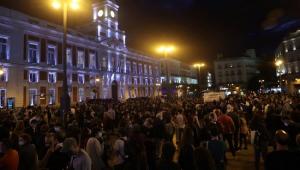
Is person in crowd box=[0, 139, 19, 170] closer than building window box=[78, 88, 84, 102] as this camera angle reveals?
Yes

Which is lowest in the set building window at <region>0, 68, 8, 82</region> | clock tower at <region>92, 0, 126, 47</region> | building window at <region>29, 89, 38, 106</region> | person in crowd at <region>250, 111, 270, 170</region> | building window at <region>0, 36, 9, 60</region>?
person in crowd at <region>250, 111, 270, 170</region>

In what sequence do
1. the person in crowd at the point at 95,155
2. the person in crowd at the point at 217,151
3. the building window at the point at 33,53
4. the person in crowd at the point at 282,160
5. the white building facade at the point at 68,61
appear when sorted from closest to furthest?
the person in crowd at the point at 282,160, the person in crowd at the point at 217,151, the person in crowd at the point at 95,155, the white building facade at the point at 68,61, the building window at the point at 33,53

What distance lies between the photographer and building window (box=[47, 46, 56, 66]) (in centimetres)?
4541

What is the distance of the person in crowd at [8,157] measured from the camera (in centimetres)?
513

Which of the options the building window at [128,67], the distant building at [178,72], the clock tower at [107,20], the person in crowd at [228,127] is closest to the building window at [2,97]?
the clock tower at [107,20]

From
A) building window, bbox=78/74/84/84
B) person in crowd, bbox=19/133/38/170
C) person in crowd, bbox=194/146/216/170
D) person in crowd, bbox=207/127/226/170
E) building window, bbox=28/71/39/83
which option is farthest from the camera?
building window, bbox=78/74/84/84

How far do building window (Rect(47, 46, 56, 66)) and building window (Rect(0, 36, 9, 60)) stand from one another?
8090 millimetres

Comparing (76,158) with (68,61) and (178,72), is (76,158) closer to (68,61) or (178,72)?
(68,61)

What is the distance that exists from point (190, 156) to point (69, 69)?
46.8 meters

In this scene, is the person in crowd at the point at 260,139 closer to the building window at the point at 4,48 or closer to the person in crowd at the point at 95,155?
the person in crowd at the point at 95,155

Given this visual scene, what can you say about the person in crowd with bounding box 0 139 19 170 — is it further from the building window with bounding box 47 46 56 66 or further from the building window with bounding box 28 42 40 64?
the building window with bounding box 47 46 56 66

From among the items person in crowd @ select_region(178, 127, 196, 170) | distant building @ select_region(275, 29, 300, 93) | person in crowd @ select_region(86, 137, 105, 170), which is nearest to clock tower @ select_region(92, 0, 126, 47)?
distant building @ select_region(275, 29, 300, 93)

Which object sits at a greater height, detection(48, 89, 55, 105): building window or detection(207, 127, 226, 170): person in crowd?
detection(48, 89, 55, 105): building window

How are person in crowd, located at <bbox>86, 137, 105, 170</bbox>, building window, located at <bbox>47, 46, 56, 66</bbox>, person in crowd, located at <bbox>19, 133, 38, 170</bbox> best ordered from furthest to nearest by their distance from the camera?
building window, located at <bbox>47, 46, 56, 66</bbox>
person in crowd, located at <bbox>86, 137, 105, 170</bbox>
person in crowd, located at <bbox>19, 133, 38, 170</bbox>
